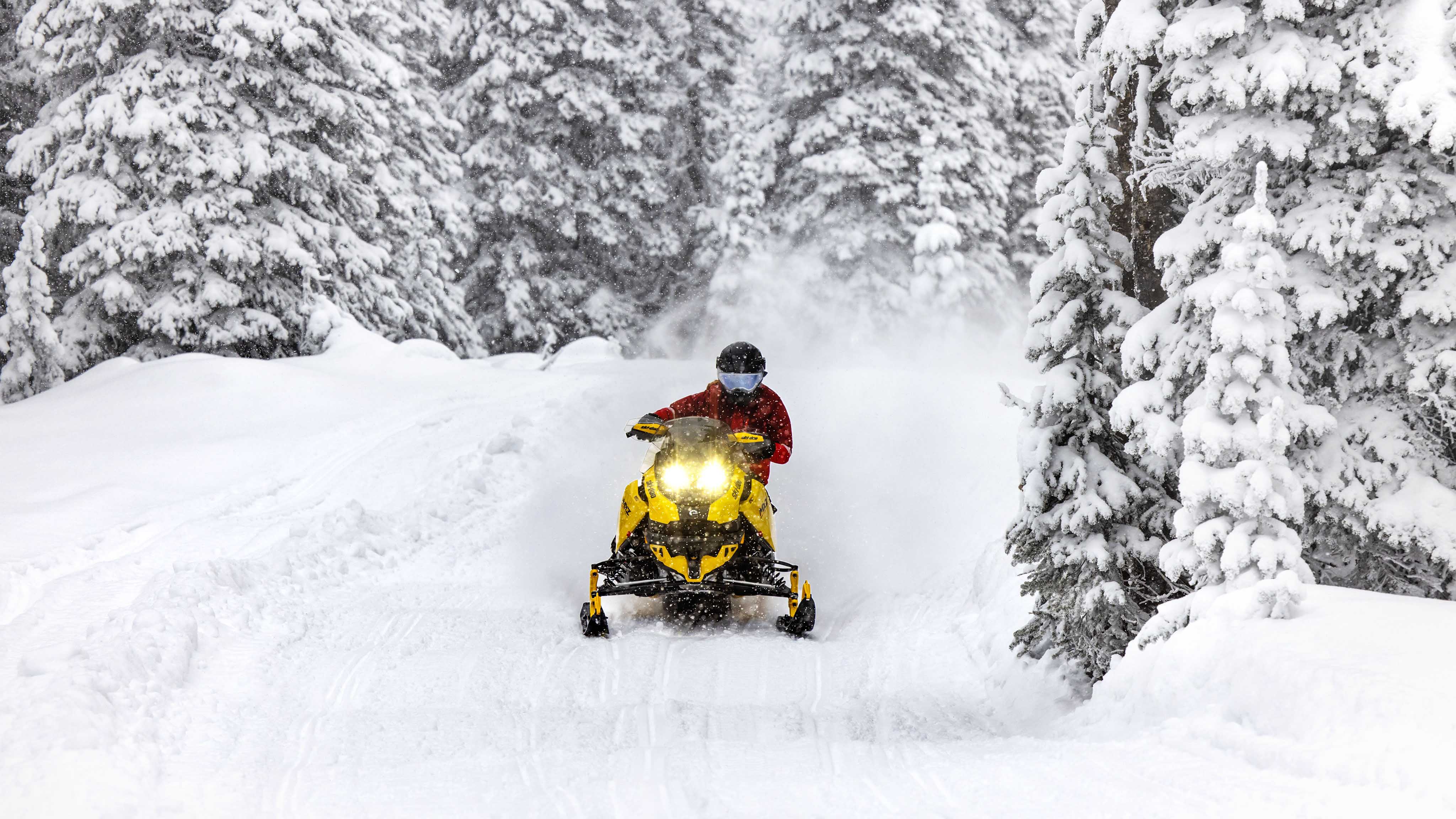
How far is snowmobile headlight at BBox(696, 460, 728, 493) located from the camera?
8.36 meters

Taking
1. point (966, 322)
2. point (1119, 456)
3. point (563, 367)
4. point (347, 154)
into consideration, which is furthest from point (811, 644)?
point (966, 322)

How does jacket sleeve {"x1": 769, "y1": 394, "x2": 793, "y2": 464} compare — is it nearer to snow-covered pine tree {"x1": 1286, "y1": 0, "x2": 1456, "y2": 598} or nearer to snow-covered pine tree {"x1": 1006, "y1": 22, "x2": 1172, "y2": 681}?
snow-covered pine tree {"x1": 1006, "y1": 22, "x2": 1172, "y2": 681}

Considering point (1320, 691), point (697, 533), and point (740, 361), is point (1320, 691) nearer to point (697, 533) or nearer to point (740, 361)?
point (697, 533)

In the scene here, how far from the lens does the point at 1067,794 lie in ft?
14.6

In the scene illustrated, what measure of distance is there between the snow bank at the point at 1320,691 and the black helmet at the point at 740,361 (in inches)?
167

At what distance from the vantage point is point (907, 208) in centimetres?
2447

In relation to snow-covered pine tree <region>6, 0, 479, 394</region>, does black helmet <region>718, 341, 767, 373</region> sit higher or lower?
lower

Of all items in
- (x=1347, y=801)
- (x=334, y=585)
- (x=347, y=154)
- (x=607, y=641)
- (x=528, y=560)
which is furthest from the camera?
(x=347, y=154)

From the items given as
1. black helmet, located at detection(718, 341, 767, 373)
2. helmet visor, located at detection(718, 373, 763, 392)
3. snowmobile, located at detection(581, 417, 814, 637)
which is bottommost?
snowmobile, located at detection(581, 417, 814, 637)

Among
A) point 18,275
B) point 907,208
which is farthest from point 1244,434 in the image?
point 907,208

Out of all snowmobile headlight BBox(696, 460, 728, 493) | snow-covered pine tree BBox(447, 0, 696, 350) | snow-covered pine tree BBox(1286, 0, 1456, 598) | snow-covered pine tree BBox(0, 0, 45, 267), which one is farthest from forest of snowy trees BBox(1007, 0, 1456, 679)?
snow-covered pine tree BBox(447, 0, 696, 350)

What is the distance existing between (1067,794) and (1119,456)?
139 inches

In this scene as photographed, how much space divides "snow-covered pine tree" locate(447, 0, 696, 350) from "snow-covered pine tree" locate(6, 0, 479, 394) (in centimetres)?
708

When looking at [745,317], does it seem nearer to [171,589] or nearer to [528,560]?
[528,560]
